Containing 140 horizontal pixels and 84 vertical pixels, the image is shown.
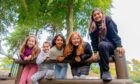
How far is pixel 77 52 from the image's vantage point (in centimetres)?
476

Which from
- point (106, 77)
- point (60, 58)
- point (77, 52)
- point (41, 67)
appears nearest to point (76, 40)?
point (77, 52)

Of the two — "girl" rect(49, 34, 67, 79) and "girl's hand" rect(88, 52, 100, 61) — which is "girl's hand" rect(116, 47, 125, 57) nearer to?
"girl's hand" rect(88, 52, 100, 61)

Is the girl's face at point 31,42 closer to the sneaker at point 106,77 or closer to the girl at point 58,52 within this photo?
the girl at point 58,52

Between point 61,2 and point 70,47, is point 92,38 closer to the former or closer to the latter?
point 70,47

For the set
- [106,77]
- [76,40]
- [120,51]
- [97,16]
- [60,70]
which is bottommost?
[106,77]

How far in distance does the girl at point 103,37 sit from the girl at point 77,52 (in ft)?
0.34

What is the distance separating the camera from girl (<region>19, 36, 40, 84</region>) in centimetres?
507

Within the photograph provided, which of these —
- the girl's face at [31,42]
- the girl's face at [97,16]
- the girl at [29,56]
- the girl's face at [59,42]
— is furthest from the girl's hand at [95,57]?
the girl's face at [31,42]

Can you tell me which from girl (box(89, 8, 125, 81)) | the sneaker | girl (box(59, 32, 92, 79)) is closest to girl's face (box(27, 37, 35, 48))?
girl (box(59, 32, 92, 79))

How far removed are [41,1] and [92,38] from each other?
12.1m

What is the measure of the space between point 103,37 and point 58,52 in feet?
2.06

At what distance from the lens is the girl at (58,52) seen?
5.07 metres

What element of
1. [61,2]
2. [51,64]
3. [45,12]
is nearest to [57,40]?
[51,64]

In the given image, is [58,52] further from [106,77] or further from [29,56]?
[106,77]
